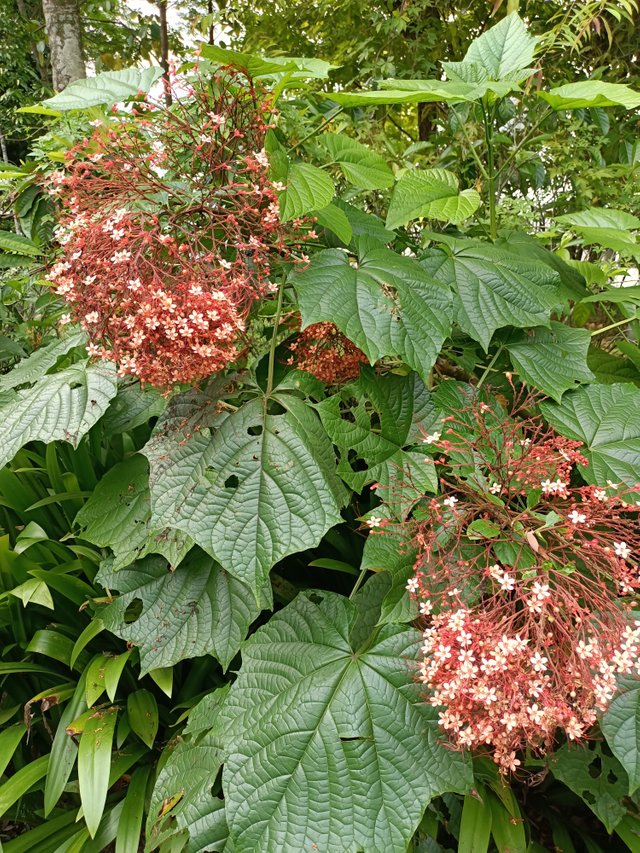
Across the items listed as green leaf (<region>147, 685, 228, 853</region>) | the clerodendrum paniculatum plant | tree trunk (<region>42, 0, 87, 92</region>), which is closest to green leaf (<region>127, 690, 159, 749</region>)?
the clerodendrum paniculatum plant

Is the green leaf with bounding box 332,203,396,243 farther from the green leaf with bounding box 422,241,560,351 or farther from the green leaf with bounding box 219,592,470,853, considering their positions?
the green leaf with bounding box 219,592,470,853

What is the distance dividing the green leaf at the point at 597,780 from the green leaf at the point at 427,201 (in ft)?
4.11

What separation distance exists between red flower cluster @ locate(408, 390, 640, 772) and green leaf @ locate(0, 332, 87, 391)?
111cm

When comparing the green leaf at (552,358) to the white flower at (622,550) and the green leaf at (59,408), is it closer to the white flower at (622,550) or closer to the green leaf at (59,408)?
the white flower at (622,550)

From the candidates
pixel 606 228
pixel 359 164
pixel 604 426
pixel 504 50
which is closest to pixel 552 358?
pixel 604 426

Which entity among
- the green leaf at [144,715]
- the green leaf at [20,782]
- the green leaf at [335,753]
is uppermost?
the green leaf at [335,753]

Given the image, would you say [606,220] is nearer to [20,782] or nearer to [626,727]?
[626,727]

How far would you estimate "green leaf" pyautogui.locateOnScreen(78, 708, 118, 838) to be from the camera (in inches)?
64.2

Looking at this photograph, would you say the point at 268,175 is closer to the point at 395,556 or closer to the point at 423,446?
the point at 423,446

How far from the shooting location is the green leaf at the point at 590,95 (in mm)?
1413

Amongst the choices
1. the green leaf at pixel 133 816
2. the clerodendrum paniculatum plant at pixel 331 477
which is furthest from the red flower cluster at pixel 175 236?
the green leaf at pixel 133 816

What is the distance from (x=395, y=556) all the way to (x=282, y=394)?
0.52 metres

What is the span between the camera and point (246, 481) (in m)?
1.46

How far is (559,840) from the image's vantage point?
1607mm
